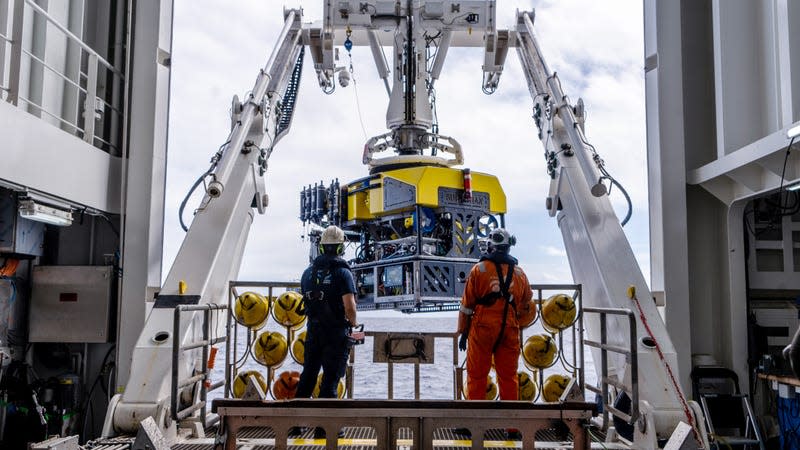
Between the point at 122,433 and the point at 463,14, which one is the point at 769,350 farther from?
the point at 122,433

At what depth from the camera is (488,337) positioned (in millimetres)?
5363

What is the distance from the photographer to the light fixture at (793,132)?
543 centimetres

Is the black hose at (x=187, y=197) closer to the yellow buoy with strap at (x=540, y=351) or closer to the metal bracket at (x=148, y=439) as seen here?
the metal bracket at (x=148, y=439)

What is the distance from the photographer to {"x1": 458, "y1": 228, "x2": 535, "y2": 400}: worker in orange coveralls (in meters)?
5.36

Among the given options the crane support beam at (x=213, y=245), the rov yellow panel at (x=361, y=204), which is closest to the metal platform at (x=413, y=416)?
the crane support beam at (x=213, y=245)

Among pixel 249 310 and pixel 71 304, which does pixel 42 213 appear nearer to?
pixel 71 304

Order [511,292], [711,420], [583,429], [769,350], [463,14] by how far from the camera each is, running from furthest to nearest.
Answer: [463,14] < [769,350] < [711,420] < [511,292] < [583,429]

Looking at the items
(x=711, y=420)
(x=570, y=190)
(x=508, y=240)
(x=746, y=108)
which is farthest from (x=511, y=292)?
(x=746, y=108)

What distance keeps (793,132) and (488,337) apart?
117 inches

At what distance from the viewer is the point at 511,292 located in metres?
5.41

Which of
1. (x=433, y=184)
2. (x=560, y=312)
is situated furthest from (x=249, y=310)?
(x=433, y=184)

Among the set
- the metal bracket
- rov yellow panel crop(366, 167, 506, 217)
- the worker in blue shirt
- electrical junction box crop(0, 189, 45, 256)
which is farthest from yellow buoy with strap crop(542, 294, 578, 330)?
electrical junction box crop(0, 189, 45, 256)

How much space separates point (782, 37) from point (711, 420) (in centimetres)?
366

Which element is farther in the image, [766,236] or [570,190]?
[766,236]
